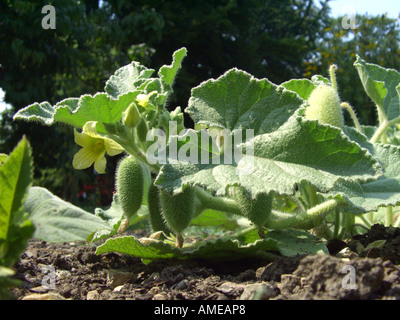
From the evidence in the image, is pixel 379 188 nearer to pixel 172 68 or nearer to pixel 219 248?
pixel 219 248

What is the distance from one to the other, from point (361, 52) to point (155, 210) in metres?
10.1

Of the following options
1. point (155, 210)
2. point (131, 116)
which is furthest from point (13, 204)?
point (155, 210)

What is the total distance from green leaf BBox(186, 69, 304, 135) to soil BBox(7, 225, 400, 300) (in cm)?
40

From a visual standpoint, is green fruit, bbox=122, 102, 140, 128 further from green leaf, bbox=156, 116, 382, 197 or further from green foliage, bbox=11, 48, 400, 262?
green leaf, bbox=156, 116, 382, 197

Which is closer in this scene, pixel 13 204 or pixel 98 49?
pixel 13 204

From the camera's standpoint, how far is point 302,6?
17.2 meters

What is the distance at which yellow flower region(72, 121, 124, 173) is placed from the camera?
1320 millimetres

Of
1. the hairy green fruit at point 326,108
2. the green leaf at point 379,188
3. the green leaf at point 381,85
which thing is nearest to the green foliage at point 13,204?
the green leaf at point 379,188

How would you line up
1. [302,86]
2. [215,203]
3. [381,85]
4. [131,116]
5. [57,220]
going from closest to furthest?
1. [57,220]
2. [131,116]
3. [215,203]
4. [302,86]
5. [381,85]


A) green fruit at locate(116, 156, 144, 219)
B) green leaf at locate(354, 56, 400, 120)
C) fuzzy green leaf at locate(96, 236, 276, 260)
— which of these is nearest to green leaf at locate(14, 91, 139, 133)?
green fruit at locate(116, 156, 144, 219)

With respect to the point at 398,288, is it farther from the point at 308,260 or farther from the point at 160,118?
the point at 160,118

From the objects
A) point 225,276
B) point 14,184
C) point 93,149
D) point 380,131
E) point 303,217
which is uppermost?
point 380,131

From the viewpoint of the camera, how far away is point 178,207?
4.17 ft
